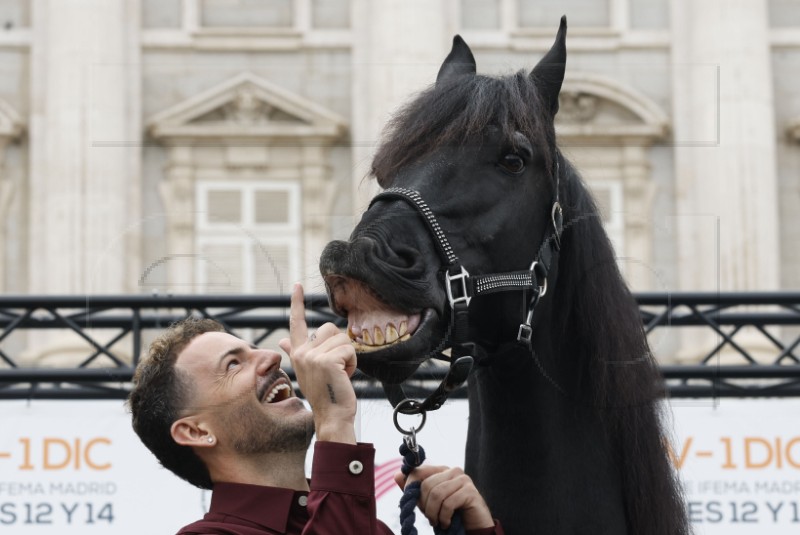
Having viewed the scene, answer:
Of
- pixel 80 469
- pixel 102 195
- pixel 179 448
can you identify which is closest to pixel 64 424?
pixel 80 469

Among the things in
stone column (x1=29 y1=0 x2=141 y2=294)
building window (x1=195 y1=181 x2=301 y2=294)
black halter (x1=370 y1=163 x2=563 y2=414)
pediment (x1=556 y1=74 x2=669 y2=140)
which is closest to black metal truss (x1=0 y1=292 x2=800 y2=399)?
black halter (x1=370 y1=163 x2=563 y2=414)

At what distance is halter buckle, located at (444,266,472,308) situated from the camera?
108 inches

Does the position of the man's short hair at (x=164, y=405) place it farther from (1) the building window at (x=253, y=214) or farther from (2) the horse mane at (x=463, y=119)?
(1) the building window at (x=253, y=214)

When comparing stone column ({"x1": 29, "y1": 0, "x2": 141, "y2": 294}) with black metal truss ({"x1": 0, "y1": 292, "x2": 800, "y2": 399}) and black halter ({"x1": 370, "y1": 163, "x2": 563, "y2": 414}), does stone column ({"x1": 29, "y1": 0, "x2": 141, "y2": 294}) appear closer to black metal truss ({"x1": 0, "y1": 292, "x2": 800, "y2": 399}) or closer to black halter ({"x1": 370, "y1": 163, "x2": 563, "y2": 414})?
black metal truss ({"x1": 0, "y1": 292, "x2": 800, "y2": 399})

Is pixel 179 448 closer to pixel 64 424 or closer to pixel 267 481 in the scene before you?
pixel 267 481

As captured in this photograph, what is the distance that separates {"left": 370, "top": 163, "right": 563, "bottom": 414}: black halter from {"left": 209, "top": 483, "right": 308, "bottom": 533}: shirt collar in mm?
300

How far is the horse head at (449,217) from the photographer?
2.65 metres

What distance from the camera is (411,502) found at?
2928 millimetres

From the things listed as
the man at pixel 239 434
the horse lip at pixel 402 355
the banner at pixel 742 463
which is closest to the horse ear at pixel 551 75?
the horse lip at pixel 402 355

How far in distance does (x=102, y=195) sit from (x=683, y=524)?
15393 mm

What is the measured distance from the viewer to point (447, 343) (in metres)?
2.76

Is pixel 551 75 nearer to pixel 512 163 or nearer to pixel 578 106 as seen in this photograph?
pixel 512 163

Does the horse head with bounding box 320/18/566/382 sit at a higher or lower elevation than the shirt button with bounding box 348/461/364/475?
higher

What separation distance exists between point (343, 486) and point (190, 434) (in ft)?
1.50
